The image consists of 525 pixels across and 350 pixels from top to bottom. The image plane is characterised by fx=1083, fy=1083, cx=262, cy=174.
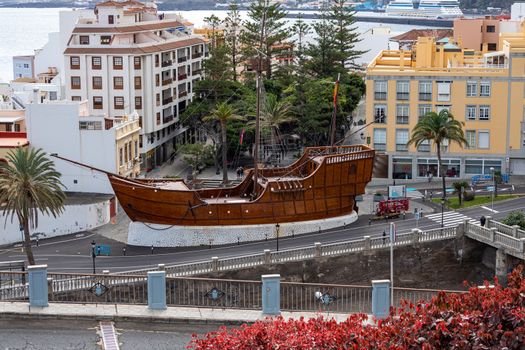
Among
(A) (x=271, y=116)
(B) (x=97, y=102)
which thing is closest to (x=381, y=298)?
(A) (x=271, y=116)

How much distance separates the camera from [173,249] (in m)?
49.1

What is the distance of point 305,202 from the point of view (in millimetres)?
50812

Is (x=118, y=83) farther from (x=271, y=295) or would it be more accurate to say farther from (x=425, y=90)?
(x=271, y=295)

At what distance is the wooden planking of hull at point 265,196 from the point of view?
49.5 meters

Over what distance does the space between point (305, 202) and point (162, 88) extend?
23715 mm

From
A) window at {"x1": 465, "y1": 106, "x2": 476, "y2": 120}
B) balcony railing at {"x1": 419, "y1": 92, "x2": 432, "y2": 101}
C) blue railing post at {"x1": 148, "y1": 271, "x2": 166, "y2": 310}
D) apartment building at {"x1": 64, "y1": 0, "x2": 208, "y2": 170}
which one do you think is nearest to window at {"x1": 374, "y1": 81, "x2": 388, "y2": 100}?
balcony railing at {"x1": 419, "y1": 92, "x2": 432, "y2": 101}

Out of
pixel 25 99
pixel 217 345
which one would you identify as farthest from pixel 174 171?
pixel 217 345

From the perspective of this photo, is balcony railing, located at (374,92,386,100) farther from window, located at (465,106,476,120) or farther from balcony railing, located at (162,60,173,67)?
balcony railing, located at (162,60,173,67)

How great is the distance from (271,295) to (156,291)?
110 inches

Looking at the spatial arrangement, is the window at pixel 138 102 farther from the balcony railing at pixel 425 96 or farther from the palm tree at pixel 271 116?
the balcony railing at pixel 425 96

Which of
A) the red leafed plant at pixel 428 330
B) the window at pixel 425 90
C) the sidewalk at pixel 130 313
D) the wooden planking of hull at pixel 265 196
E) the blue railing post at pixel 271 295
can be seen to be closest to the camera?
the red leafed plant at pixel 428 330

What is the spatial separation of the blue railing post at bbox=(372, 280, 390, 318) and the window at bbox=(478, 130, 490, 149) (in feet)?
121

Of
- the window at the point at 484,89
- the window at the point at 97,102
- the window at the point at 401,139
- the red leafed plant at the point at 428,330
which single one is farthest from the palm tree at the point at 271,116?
the red leafed plant at the point at 428,330

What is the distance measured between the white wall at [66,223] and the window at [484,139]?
2249 centimetres
